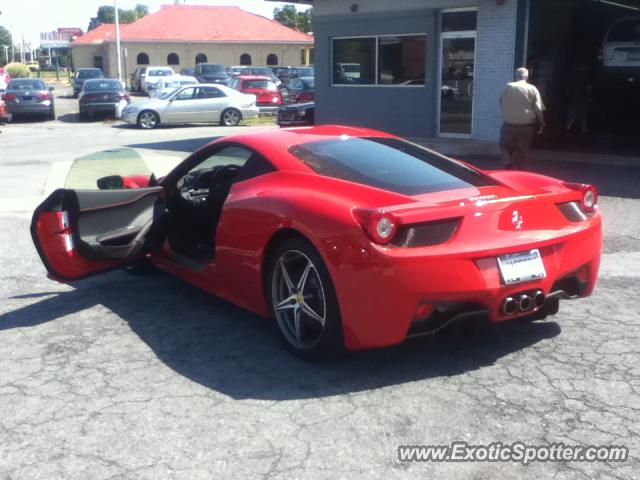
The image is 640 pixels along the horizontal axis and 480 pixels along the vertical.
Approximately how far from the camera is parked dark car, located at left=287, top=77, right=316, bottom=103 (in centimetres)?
2688

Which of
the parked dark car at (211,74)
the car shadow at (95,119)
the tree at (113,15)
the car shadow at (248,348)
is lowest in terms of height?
the car shadow at (248,348)

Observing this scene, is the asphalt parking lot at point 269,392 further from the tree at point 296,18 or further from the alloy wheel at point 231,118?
the tree at point 296,18

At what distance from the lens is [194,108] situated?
25.3 m

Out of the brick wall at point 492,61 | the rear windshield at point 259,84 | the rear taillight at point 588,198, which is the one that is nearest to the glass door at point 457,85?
the brick wall at point 492,61

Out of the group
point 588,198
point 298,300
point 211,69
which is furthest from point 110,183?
point 211,69

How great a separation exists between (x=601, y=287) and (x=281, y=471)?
3.77 metres

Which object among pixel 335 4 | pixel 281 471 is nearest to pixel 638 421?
pixel 281 471

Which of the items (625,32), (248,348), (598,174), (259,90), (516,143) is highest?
(625,32)

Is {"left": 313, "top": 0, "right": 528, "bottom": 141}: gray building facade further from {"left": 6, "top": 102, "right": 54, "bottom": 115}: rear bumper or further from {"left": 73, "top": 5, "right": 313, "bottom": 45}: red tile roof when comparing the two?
{"left": 73, "top": 5, "right": 313, "bottom": 45}: red tile roof

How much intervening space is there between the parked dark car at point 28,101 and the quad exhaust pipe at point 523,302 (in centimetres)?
2668

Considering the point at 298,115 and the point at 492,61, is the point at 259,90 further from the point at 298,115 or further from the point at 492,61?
the point at 492,61

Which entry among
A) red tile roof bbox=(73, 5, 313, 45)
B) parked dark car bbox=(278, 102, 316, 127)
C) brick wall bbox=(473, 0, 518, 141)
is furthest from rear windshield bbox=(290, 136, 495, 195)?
red tile roof bbox=(73, 5, 313, 45)

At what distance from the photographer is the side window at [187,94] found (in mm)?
25406

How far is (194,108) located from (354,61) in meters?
8.95
